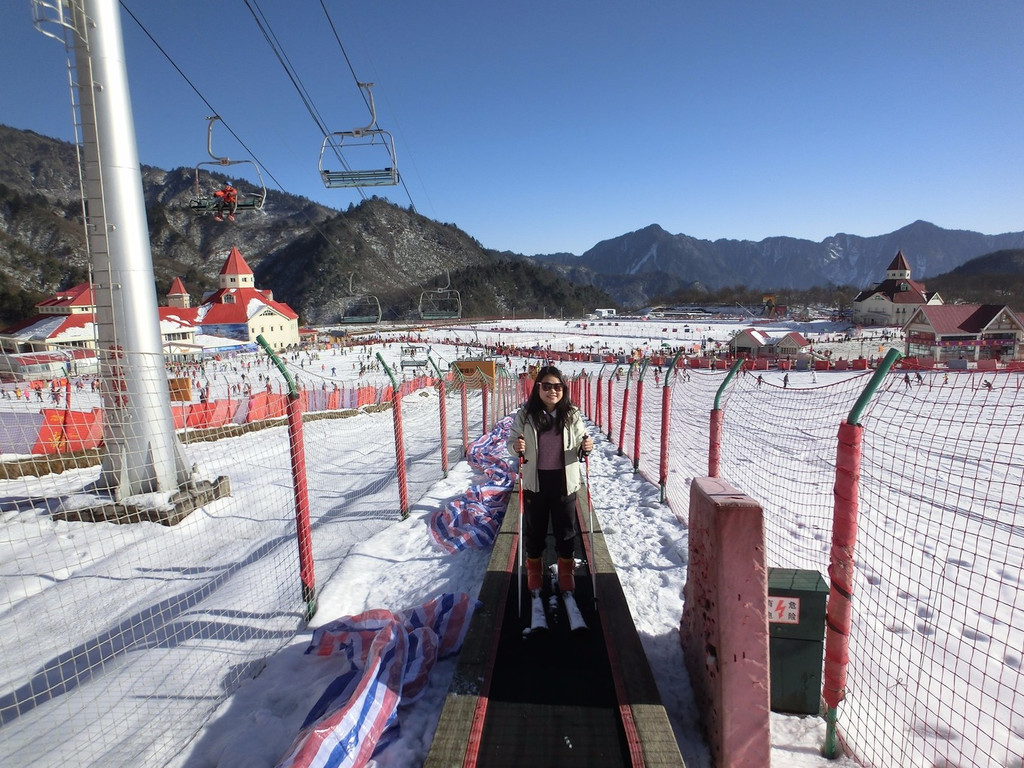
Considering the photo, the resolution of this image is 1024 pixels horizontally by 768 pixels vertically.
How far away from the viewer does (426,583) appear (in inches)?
188

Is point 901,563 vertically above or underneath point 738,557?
underneath

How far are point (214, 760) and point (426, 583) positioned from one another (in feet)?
7.06

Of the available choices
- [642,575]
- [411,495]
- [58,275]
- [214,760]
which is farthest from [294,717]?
[58,275]

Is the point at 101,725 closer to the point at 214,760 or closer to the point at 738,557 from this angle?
the point at 214,760

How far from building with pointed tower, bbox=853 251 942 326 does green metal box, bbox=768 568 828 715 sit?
96418mm

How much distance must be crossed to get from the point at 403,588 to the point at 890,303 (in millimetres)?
101541

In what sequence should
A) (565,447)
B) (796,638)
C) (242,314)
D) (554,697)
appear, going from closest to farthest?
(796,638)
(554,697)
(565,447)
(242,314)

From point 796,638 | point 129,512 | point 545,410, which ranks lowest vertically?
point 129,512

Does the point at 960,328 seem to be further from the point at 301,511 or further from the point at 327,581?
the point at 301,511

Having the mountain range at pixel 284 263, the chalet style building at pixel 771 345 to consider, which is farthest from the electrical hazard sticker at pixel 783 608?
the mountain range at pixel 284 263

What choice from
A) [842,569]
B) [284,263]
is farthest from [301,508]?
[284,263]

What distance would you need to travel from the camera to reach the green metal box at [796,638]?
8.75ft

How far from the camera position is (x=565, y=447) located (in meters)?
3.77

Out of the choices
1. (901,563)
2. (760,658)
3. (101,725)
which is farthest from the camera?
(901,563)
